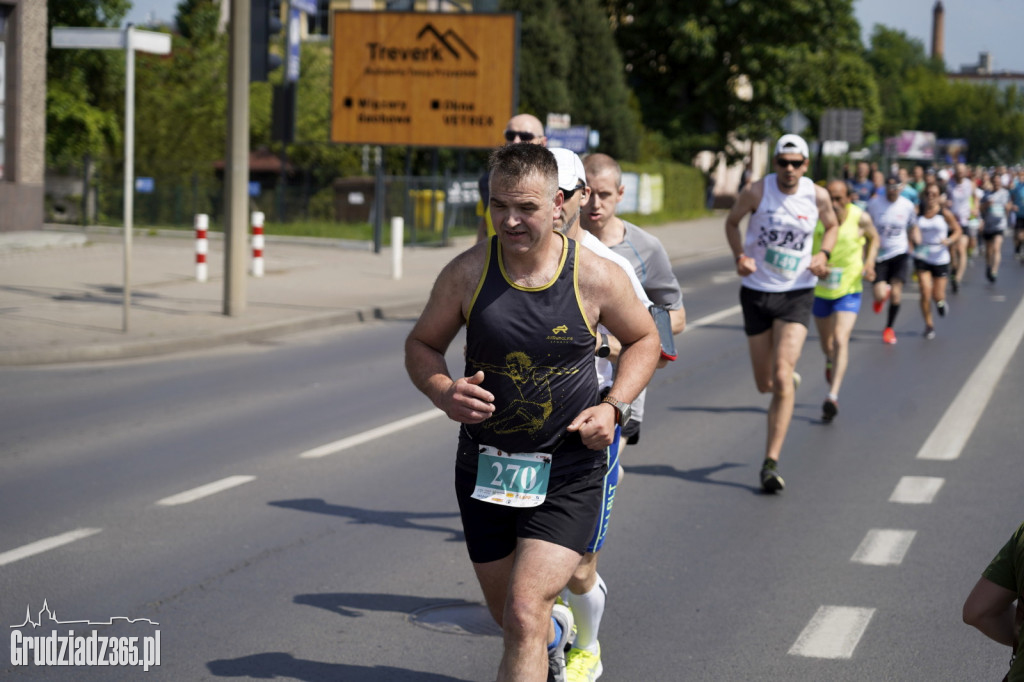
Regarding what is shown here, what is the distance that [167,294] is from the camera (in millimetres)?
18375

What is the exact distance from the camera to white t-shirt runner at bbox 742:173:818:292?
817 centimetres

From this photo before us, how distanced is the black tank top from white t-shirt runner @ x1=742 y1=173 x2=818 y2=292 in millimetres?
4424

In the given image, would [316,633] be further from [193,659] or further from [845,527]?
[845,527]

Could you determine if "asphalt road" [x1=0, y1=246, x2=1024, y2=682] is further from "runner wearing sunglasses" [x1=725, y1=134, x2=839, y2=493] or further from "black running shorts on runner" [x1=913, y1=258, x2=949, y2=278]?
"black running shorts on runner" [x1=913, y1=258, x2=949, y2=278]

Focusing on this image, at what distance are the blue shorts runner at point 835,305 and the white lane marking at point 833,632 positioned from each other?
5668 millimetres

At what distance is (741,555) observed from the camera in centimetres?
652

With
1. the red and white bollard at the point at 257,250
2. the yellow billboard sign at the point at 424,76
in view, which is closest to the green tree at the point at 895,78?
the yellow billboard sign at the point at 424,76

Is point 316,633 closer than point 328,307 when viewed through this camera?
Yes

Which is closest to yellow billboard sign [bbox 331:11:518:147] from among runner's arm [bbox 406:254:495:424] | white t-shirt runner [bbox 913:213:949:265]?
white t-shirt runner [bbox 913:213:949:265]

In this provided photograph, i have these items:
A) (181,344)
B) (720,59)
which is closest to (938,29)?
(720,59)

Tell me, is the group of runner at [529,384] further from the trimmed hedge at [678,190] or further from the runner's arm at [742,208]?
the trimmed hedge at [678,190]

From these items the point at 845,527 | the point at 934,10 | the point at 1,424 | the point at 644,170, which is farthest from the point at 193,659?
the point at 934,10

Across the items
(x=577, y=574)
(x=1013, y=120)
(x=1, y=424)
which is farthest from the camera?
(x=1013, y=120)

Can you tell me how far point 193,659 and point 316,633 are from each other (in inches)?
20.5
